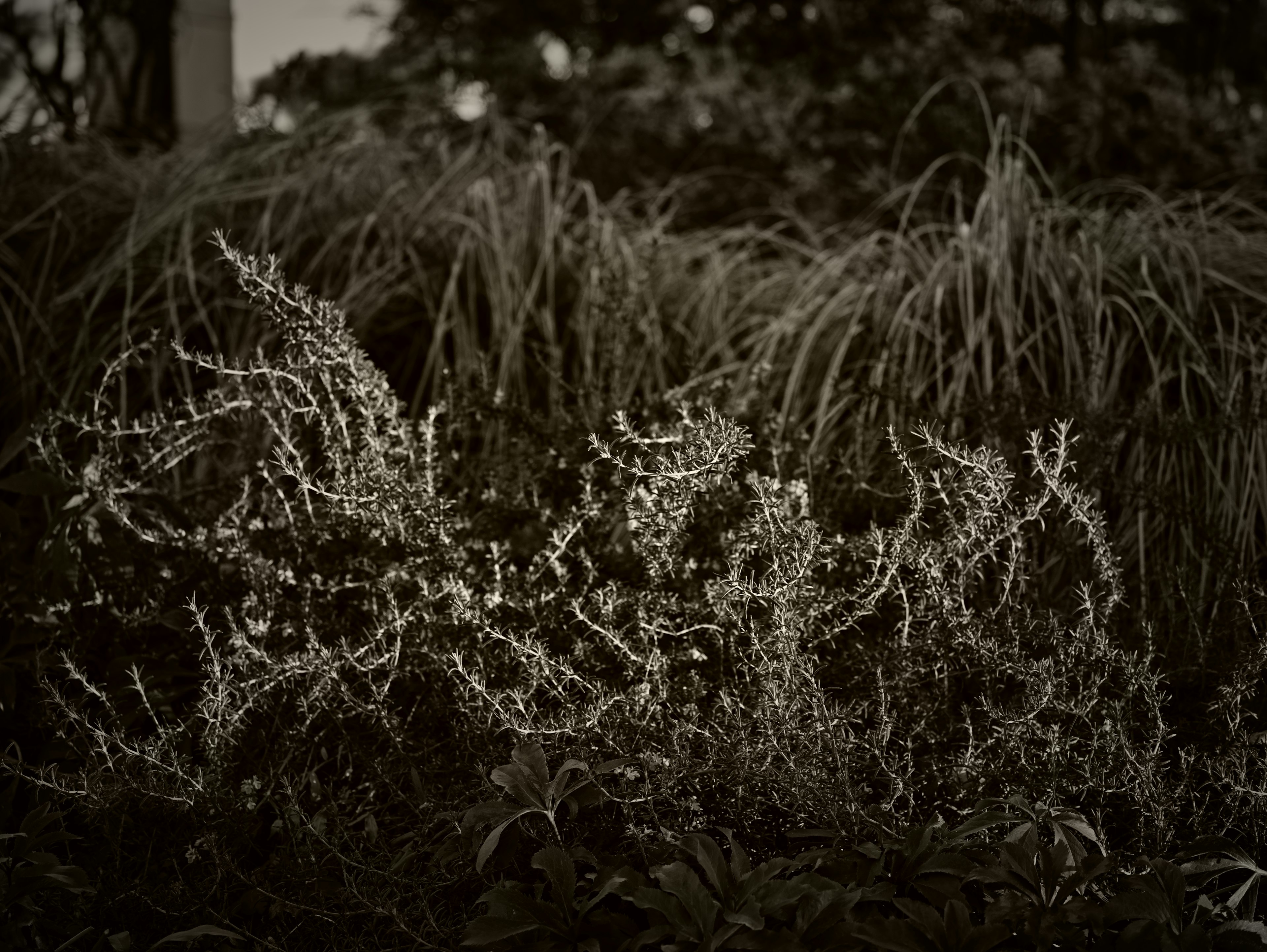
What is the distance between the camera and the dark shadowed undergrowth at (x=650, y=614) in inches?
55.4

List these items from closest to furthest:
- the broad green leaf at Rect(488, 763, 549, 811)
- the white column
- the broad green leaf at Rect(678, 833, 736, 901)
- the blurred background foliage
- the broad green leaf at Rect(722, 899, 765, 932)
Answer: the broad green leaf at Rect(722, 899, 765, 932)
the broad green leaf at Rect(678, 833, 736, 901)
the broad green leaf at Rect(488, 763, 549, 811)
the blurred background foliage
the white column

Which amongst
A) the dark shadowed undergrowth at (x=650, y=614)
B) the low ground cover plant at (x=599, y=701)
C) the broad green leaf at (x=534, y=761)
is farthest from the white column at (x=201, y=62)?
the broad green leaf at (x=534, y=761)

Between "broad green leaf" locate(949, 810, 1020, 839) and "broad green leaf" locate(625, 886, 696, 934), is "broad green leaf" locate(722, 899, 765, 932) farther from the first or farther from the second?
"broad green leaf" locate(949, 810, 1020, 839)

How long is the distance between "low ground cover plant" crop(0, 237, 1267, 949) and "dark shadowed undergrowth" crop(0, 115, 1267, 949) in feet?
0.04

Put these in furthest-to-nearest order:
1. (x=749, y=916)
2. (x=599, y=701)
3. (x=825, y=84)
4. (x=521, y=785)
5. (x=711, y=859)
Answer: (x=825, y=84) → (x=599, y=701) → (x=521, y=785) → (x=711, y=859) → (x=749, y=916)

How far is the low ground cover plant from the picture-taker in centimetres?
134

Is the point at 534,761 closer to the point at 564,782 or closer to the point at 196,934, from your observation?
the point at 564,782

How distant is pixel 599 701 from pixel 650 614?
26 centimetres

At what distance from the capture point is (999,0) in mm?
5793

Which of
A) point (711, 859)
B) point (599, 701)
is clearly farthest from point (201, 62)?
point (711, 859)

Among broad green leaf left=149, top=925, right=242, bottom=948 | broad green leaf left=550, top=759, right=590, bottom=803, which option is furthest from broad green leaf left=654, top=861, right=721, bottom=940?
broad green leaf left=149, top=925, right=242, bottom=948

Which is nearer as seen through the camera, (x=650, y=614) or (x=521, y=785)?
(x=521, y=785)

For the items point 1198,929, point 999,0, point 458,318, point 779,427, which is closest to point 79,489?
point 458,318

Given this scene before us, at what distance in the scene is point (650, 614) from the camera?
1.72m
